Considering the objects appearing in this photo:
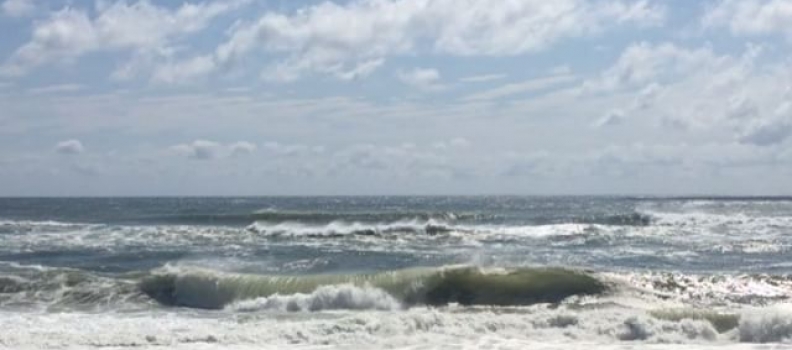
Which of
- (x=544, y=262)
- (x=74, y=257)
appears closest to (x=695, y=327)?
(x=544, y=262)

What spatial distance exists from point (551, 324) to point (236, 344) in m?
4.74

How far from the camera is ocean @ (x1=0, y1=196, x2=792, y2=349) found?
13109 millimetres

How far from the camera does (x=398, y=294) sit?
18109 millimetres

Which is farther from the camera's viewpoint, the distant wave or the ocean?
the distant wave

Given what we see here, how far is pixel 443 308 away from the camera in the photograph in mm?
16562

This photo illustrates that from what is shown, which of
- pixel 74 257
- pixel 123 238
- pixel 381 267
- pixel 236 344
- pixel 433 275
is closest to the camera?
pixel 236 344

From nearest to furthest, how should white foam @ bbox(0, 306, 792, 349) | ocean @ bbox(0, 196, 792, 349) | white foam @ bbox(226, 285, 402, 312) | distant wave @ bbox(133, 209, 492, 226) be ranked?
1. white foam @ bbox(0, 306, 792, 349)
2. ocean @ bbox(0, 196, 792, 349)
3. white foam @ bbox(226, 285, 402, 312)
4. distant wave @ bbox(133, 209, 492, 226)

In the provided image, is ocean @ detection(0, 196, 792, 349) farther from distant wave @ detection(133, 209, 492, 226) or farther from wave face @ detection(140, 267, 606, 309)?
distant wave @ detection(133, 209, 492, 226)

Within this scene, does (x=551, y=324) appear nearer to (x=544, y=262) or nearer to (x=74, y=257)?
(x=544, y=262)

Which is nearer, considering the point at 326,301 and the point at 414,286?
the point at 326,301

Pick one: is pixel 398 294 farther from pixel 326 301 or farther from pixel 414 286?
pixel 326 301

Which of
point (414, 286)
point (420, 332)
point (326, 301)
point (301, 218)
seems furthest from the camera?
point (301, 218)

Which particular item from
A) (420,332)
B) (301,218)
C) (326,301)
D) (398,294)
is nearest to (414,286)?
(398,294)

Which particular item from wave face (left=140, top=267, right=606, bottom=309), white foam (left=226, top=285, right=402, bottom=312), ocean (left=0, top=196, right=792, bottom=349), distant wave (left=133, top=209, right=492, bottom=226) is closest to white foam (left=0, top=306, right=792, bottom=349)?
ocean (left=0, top=196, right=792, bottom=349)
